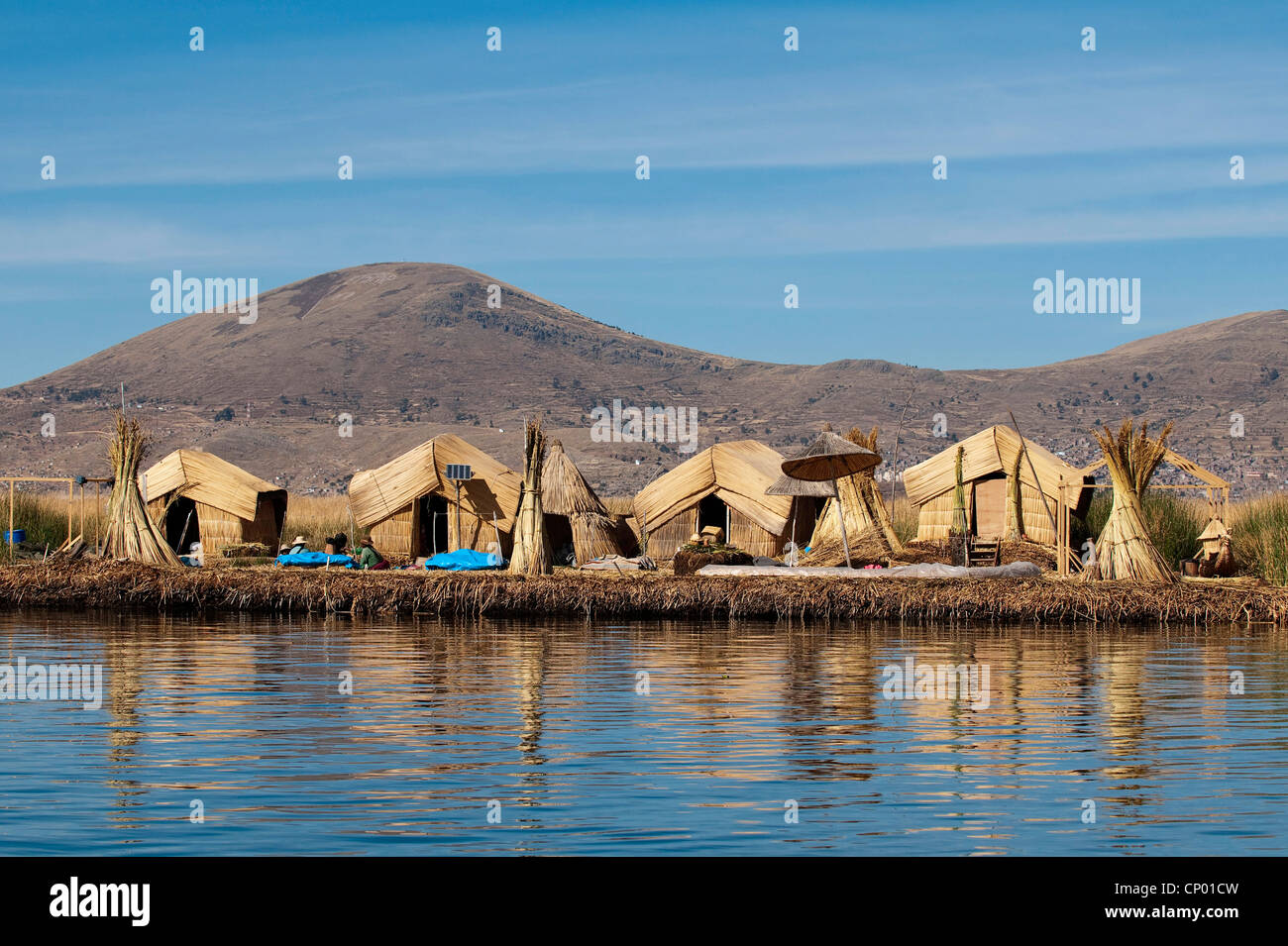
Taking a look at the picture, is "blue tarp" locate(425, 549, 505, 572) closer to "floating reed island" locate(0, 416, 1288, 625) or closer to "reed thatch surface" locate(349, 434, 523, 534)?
"floating reed island" locate(0, 416, 1288, 625)

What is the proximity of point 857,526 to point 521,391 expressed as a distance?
8520cm

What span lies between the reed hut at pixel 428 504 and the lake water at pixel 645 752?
39.6ft

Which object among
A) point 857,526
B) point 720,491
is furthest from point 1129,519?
point 720,491

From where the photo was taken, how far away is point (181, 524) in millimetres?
32562

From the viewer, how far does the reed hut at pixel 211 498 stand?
1190 inches

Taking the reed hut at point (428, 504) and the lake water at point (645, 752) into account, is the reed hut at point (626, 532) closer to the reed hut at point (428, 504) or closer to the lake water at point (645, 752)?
the reed hut at point (428, 504)

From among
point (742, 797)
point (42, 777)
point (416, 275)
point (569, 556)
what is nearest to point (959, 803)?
point (742, 797)


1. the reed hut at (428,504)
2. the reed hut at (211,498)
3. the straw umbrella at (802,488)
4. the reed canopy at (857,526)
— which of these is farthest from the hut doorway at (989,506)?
the reed hut at (211,498)

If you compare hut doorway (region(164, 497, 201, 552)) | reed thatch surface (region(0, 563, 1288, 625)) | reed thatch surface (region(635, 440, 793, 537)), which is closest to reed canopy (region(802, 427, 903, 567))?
reed thatch surface (region(635, 440, 793, 537))

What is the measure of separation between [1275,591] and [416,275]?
13650cm

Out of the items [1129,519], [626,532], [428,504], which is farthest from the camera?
[626,532]

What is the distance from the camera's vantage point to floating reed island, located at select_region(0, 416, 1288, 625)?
2056 centimetres

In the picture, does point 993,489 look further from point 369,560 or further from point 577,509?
point 369,560
